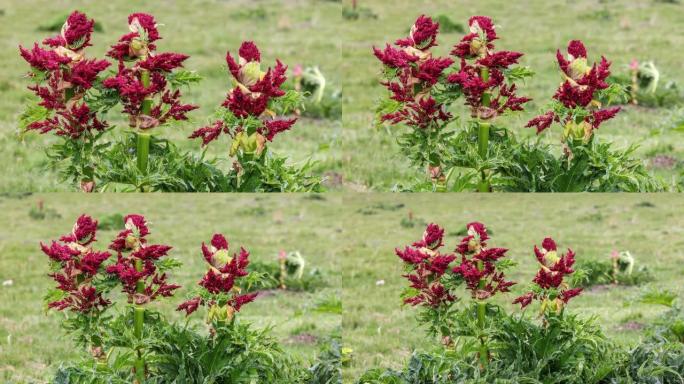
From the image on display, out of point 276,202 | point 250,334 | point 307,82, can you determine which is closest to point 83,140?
point 250,334

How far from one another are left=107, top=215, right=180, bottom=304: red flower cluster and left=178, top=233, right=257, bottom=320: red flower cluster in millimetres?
204

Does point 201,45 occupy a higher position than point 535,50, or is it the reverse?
point 535,50

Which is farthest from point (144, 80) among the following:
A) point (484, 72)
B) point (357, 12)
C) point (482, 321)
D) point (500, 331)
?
point (357, 12)

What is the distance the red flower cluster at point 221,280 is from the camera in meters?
7.34

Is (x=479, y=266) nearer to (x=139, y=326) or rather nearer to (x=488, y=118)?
(x=488, y=118)

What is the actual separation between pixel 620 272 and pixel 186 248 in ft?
10.4

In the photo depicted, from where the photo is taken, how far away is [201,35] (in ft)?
42.3

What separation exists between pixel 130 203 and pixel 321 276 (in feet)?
Result: 5.34

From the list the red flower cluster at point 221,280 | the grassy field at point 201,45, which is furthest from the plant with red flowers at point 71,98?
the red flower cluster at point 221,280

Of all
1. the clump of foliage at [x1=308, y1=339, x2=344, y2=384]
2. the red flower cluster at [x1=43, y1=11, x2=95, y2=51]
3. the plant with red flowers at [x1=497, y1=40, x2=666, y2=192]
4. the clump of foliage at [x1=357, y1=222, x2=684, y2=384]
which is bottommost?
the clump of foliage at [x1=308, y1=339, x2=344, y2=384]

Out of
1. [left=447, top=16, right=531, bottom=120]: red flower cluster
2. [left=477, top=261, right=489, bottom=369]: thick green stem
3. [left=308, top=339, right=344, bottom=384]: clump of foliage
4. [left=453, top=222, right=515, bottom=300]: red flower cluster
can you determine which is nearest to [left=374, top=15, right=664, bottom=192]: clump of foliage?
[left=447, top=16, right=531, bottom=120]: red flower cluster

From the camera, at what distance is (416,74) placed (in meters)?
7.30

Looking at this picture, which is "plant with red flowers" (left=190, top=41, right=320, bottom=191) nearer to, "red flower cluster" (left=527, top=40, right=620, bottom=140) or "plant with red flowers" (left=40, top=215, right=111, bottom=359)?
"plant with red flowers" (left=40, top=215, right=111, bottom=359)

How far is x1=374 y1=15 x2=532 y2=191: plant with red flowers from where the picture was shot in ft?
23.8
